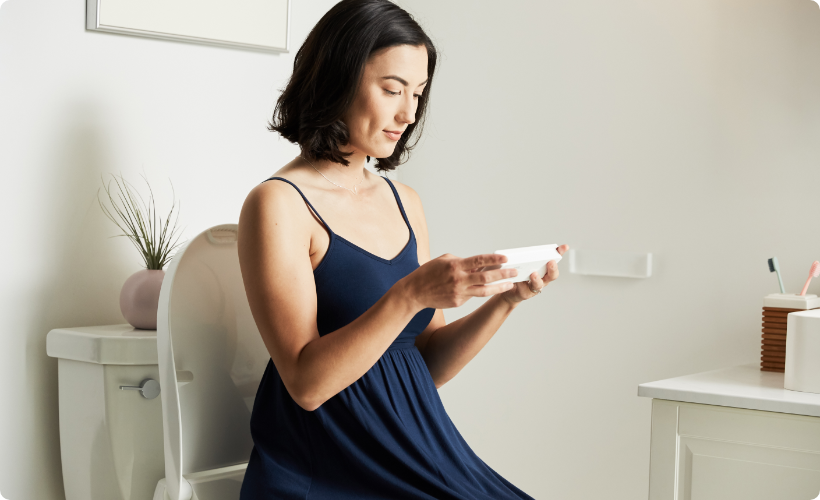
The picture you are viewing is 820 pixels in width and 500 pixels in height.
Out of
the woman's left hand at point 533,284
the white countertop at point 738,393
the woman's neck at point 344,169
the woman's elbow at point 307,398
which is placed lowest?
the white countertop at point 738,393

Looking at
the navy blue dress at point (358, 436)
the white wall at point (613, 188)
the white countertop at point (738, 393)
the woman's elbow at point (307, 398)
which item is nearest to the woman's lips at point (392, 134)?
the navy blue dress at point (358, 436)

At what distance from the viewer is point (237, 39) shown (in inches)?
66.9

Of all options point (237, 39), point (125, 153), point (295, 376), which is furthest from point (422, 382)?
point (237, 39)

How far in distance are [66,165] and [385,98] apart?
719mm

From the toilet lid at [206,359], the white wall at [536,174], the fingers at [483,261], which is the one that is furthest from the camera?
the white wall at [536,174]

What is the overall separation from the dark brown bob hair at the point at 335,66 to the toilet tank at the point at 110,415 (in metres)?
0.50

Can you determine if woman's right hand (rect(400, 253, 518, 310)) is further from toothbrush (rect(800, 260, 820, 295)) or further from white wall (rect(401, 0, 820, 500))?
white wall (rect(401, 0, 820, 500))

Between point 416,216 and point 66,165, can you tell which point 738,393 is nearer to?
point 416,216

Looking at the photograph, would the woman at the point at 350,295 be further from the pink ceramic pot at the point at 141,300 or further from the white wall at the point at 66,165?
the white wall at the point at 66,165

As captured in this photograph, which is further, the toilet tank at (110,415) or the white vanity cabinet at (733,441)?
the toilet tank at (110,415)

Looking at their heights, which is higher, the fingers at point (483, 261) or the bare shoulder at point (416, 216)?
the bare shoulder at point (416, 216)

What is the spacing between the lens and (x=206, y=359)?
118cm

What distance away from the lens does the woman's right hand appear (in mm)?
885

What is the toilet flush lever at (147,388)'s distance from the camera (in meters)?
1.32
